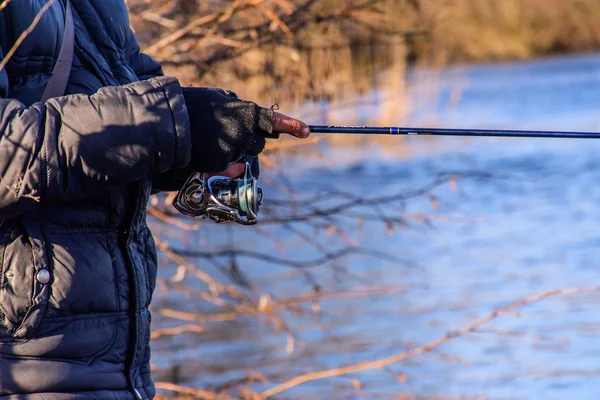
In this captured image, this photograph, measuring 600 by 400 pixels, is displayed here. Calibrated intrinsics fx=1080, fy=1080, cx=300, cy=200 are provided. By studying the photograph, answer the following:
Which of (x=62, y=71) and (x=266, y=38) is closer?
(x=62, y=71)

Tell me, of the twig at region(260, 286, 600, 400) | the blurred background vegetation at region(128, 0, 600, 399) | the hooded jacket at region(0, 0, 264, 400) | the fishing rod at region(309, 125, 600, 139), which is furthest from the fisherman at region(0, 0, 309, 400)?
the twig at region(260, 286, 600, 400)

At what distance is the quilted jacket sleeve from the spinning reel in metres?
0.36

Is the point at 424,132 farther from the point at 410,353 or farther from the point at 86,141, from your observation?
the point at 410,353

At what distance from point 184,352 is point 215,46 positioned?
2.01 meters

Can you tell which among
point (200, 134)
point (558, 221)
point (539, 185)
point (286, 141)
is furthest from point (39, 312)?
point (539, 185)

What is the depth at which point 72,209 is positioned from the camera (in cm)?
194

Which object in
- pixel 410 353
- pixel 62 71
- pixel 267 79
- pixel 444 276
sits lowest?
pixel 444 276

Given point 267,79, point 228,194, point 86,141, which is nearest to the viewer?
point 86,141

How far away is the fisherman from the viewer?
1823mm

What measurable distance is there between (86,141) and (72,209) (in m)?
0.17

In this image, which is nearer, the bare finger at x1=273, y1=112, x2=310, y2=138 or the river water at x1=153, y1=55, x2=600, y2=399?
the bare finger at x1=273, y1=112, x2=310, y2=138

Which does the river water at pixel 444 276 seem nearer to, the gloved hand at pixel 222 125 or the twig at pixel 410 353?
the twig at pixel 410 353

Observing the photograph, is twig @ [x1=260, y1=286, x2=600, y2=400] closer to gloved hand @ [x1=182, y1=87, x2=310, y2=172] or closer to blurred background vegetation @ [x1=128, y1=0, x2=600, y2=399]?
blurred background vegetation @ [x1=128, y1=0, x2=600, y2=399]

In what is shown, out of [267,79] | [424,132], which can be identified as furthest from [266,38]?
[424,132]
